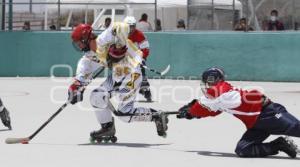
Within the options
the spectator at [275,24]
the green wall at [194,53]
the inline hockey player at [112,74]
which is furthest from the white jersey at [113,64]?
the spectator at [275,24]

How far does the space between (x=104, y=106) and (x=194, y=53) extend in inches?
541

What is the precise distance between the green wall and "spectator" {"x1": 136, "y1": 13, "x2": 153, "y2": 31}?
0.95ft

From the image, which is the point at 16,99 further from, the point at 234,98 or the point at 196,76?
the point at 234,98

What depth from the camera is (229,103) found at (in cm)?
910

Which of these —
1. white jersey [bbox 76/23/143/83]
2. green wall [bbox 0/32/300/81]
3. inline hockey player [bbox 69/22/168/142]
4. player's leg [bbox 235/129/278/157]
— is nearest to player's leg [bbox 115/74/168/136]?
inline hockey player [bbox 69/22/168/142]

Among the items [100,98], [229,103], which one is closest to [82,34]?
[100,98]

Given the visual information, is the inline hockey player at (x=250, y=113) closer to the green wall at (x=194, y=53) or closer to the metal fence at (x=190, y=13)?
the green wall at (x=194, y=53)

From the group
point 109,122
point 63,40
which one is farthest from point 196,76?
point 109,122

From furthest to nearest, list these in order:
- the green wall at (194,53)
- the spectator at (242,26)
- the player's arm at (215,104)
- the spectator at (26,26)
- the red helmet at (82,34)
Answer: the spectator at (26,26) < the spectator at (242,26) < the green wall at (194,53) < the red helmet at (82,34) < the player's arm at (215,104)

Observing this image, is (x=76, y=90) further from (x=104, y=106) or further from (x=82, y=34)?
(x=82, y=34)

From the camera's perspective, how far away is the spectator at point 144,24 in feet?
76.8

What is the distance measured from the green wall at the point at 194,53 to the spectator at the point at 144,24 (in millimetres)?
288

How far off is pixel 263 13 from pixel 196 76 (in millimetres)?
2575

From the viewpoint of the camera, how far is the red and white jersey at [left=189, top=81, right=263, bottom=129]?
29.9 ft
